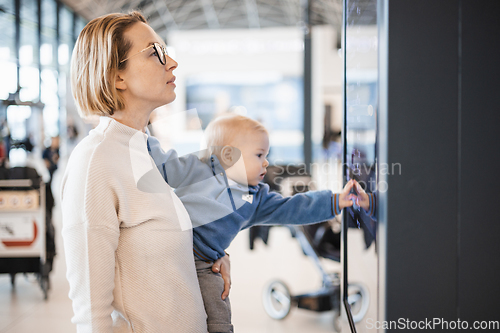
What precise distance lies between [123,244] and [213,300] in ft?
1.15

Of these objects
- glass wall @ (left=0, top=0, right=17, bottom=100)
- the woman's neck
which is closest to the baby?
the woman's neck

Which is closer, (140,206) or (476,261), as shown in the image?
(476,261)

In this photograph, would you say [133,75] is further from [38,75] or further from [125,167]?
[38,75]

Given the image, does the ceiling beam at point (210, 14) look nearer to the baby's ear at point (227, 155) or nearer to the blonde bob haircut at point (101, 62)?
the baby's ear at point (227, 155)

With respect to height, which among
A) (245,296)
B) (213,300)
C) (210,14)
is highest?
(210,14)

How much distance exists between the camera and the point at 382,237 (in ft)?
2.42

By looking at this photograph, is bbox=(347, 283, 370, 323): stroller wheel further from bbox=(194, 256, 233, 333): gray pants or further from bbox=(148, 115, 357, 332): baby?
bbox=(194, 256, 233, 333): gray pants

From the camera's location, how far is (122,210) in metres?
0.99

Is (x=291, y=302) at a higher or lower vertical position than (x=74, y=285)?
lower

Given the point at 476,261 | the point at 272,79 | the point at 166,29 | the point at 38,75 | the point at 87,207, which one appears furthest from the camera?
the point at 166,29

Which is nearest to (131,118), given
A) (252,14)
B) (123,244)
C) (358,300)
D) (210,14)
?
(123,244)

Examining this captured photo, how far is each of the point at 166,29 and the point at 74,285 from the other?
23274 millimetres

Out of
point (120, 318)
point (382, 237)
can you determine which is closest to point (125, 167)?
point (120, 318)

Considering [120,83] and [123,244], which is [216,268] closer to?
[123,244]
